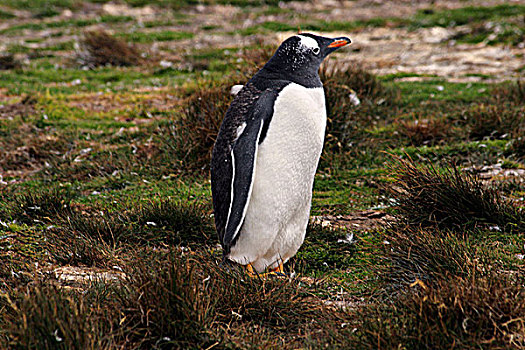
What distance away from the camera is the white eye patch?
3.79 m

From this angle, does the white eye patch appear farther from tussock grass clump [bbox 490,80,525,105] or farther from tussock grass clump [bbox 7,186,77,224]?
tussock grass clump [bbox 490,80,525,105]

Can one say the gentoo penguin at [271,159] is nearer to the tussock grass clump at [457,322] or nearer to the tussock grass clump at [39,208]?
the tussock grass clump at [457,322]

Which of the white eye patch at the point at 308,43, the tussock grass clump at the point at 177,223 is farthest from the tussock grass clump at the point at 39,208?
the white eye patch at the point at 308,43

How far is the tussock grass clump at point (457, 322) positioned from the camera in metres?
2.59

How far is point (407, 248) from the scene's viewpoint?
12.0 ft

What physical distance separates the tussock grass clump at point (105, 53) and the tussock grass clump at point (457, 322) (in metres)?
10.4

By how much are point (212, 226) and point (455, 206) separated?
1984 millimetres

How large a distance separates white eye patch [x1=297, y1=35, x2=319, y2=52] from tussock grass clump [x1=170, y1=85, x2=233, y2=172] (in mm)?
2455

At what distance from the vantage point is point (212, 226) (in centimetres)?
467

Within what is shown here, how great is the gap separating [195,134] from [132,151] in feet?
3.30

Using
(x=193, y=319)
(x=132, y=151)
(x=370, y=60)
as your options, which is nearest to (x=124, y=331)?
(x=193, y=319)

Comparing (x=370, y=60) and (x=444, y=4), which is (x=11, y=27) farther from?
(x=444, y=4)

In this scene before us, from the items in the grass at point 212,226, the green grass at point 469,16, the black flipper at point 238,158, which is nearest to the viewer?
the grass at point 212,226

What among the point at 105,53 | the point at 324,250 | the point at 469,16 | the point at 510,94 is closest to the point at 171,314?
the point at 324,250
